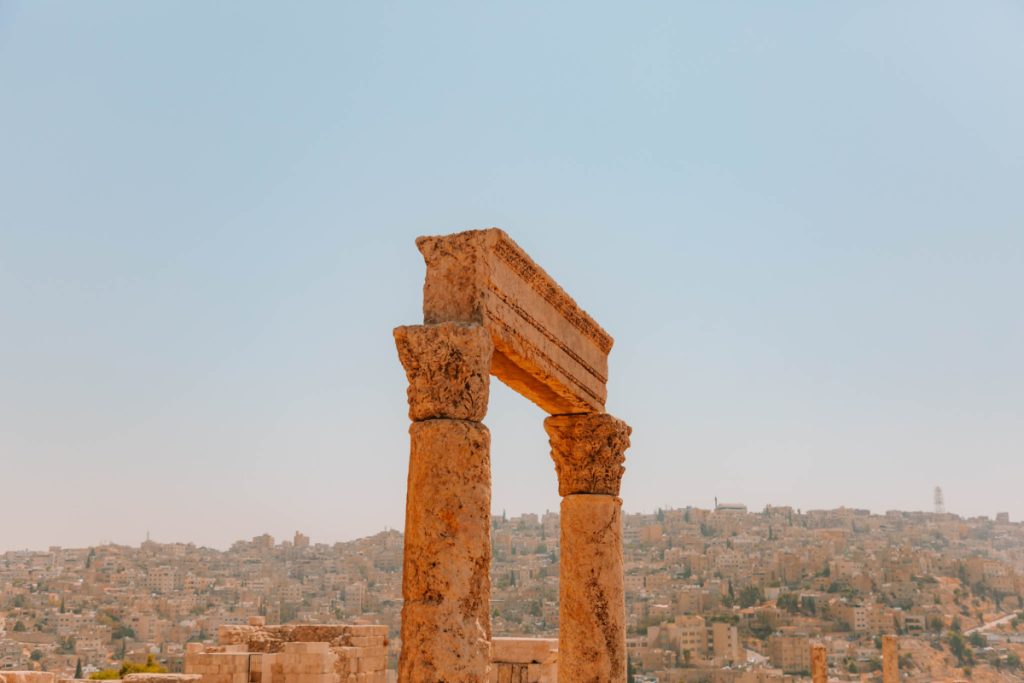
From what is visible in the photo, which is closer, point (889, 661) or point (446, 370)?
point (446, 370)

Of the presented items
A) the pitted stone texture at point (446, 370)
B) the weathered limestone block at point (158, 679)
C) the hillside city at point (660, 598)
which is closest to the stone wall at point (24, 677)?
the weathered limestone block at point (158, 679)

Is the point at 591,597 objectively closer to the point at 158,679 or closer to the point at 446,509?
the point at 446,509

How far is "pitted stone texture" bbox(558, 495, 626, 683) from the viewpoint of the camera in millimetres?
9789

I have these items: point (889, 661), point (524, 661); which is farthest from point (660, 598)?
point (524, 661)

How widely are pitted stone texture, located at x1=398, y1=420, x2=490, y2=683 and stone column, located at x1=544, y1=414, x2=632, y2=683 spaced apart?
10.4ft

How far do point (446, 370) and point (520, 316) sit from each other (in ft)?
4.40

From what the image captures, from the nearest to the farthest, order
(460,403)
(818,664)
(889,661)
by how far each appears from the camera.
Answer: (460,403)
(818,664)
(889,661)

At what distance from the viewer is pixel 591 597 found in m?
9.91

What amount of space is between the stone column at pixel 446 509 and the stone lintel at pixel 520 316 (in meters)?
0.32

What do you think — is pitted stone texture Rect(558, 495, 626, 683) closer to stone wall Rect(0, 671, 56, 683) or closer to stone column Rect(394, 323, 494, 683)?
stone column Rect(394, 323, 494, 683)

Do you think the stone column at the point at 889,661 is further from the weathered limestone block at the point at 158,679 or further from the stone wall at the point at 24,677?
the stone wall at the point at 24,677

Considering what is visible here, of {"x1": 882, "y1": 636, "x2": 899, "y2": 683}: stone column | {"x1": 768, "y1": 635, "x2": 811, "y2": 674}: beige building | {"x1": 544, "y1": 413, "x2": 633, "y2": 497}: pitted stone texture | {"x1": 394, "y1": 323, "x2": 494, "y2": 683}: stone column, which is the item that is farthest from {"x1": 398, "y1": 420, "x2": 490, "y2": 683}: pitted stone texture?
{"x1": 768, "y1": 635, "x2": 811, "y2": 674}: beige building

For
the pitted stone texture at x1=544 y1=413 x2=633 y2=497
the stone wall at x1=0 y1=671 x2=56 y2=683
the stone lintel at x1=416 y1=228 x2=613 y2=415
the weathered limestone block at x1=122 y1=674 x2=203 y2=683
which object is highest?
the stone lintel at x1=416 y1=228 x2=613 y2=415

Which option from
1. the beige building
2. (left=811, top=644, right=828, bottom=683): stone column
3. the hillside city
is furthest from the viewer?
the beige building
